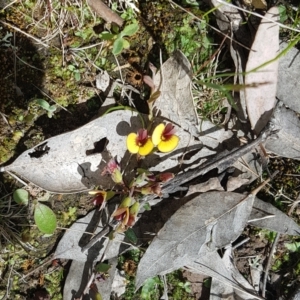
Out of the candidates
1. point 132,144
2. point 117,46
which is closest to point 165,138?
point 132,144

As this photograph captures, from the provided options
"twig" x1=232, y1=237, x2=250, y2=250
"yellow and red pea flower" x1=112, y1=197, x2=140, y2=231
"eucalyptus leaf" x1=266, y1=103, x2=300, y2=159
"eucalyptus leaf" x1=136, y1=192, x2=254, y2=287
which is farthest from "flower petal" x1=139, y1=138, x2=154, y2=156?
"twig" x1=232, y1=237, x2=250, y2=250

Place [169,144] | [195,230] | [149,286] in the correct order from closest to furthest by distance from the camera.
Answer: [169,144] < [195,230] < [149,286]

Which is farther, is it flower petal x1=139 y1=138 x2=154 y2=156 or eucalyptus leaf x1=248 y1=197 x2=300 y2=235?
eucalyptus leaf x1=248 y1=197 x2=300 y2=235

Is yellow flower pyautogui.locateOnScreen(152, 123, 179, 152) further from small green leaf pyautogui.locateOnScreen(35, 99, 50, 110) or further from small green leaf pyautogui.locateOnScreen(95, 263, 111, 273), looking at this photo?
small green leaf pyautogui.locateOnScreen(95, 263, 111, 273)

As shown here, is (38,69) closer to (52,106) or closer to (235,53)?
(52,106)

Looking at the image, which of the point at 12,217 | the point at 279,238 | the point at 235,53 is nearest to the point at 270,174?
the point at 279,238

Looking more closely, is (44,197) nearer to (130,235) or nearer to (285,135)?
(130,235)

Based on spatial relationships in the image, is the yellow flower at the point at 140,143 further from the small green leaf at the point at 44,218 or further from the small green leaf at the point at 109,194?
the small green leaf at the point at 44,218

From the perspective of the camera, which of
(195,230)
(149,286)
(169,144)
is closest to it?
(169,144)
